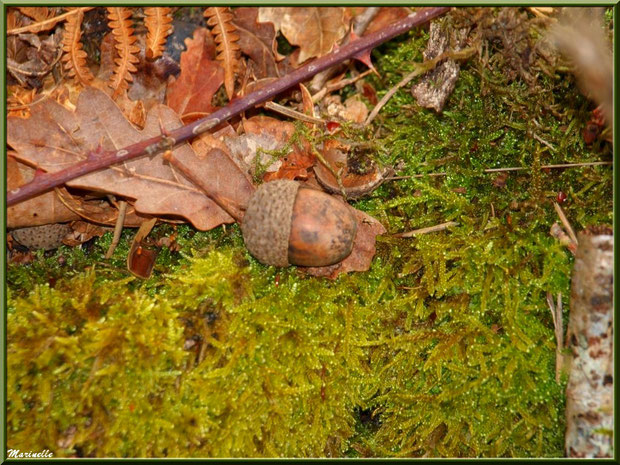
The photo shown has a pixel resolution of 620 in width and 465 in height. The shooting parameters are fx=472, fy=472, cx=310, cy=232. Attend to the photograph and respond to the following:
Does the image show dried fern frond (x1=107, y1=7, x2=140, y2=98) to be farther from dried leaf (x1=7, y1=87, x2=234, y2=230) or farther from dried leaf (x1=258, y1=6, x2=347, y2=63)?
dried leaf (x1=258, y1=6, x2=347, y2=63)

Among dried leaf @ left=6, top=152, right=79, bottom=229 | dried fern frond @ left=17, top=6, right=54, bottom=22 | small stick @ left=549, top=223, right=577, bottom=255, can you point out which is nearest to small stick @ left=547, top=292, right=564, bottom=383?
small stick @ left=549, top=223, right=577, bottom=255

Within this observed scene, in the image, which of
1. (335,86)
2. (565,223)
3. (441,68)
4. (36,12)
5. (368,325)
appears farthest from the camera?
(335,86)

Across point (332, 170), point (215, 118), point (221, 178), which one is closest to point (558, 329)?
point (332, 170)

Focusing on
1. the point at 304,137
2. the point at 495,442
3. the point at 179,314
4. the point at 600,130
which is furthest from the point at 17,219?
the point at 600,130

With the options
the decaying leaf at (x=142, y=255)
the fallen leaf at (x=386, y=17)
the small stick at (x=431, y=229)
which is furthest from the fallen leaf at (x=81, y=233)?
the fallen leaf at (x=386, y=17)

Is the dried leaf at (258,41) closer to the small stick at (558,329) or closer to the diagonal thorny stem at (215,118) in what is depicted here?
the diagonal thorny stem at (215,118)

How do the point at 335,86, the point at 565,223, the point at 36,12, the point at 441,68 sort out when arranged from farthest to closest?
the point at 335,86, the point at 36,12, the point at 441,68, the point at 565,223

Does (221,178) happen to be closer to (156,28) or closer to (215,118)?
(215,118)
